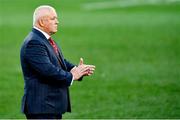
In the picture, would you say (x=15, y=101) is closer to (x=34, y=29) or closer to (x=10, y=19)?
(x=34, y=29)

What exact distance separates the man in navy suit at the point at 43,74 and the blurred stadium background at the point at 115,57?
14.7ft

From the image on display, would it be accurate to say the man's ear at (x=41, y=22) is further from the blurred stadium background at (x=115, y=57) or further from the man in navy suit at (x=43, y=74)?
the blurred stadium background at (x=115, y=57)

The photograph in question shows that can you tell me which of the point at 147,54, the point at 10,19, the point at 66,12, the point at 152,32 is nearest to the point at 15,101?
the point at 147,54

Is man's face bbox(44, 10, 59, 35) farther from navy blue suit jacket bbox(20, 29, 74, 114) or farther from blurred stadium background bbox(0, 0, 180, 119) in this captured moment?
blurred stadium background bbox(0, 0, 180, 119)

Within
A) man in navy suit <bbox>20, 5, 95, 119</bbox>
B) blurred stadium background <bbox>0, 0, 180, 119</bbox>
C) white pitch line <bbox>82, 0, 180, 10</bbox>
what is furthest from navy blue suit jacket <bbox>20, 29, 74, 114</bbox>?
white pitch line <bbox>82, 0, 180, 10</bbox>

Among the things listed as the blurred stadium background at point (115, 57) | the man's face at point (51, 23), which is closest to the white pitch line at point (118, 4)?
the blurred stadium background at point (115, 57)

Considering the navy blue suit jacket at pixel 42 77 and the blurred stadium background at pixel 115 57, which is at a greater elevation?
the blurred stadium background at pixel 115 57

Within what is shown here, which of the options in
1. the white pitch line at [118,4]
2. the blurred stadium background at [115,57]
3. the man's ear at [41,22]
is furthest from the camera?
the white pitch line at [118,4]

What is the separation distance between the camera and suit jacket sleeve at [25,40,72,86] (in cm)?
805

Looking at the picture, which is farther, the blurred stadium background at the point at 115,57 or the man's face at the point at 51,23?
the blurred stadium background at the point at 115,57

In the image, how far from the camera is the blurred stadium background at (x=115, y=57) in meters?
13.7

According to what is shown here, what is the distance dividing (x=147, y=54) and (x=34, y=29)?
14.5m

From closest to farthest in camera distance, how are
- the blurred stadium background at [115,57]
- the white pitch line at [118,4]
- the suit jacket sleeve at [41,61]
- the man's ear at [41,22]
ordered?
the suit jacket sleeve at [41,61] → the man's ear at [41,22] → the blurred stadium background at [115,57] → the white pitch line at [118,4]

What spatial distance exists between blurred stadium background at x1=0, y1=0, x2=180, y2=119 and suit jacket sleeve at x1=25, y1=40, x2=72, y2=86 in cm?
464
